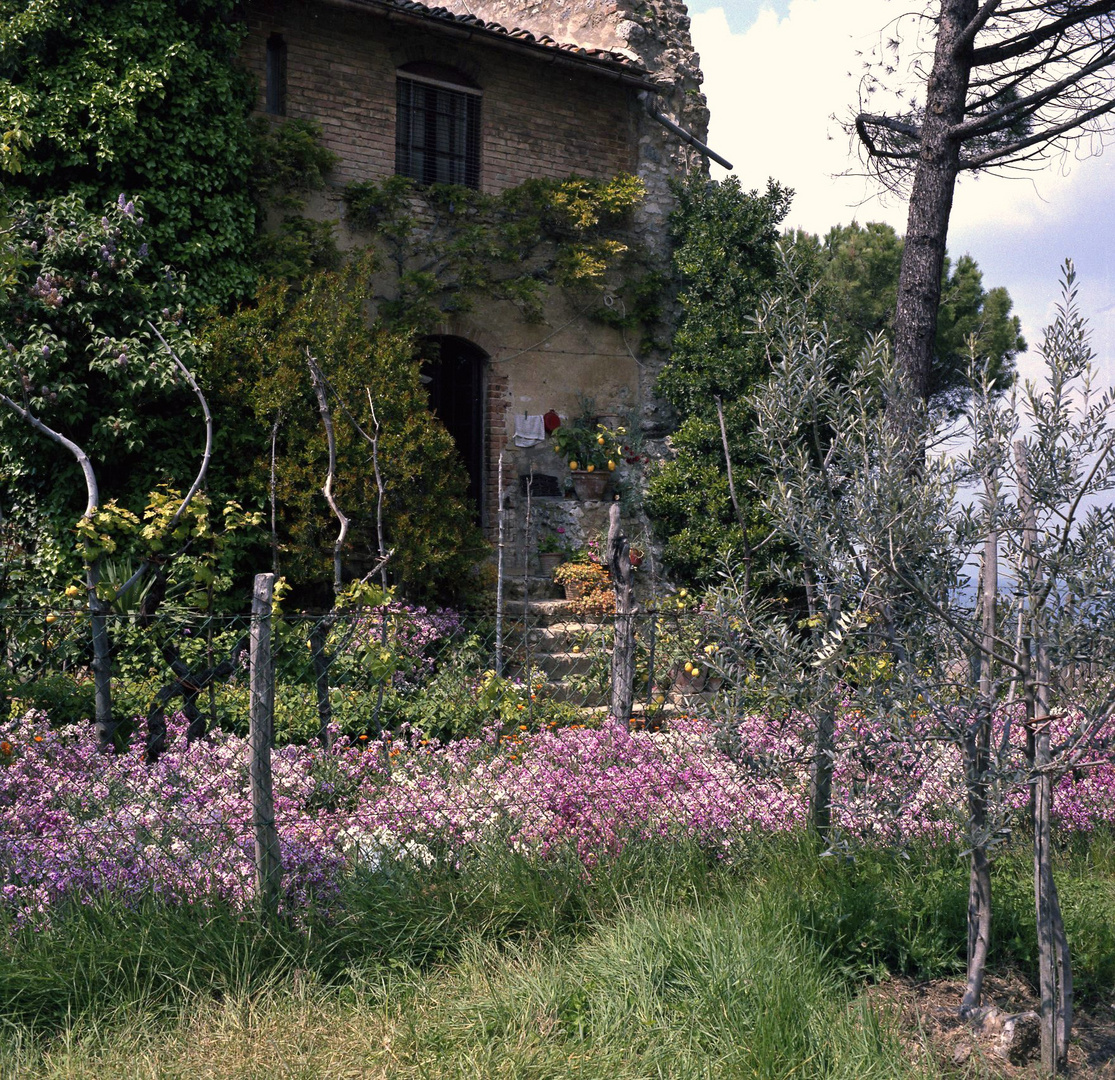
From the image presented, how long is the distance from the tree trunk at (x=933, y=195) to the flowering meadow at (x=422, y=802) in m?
3.10

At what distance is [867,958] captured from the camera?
3.33m

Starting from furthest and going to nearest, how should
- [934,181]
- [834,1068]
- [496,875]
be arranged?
[934,181] < [496,875] < [834,1068]

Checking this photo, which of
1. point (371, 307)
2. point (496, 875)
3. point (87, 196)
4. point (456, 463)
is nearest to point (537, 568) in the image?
point (456, 463)

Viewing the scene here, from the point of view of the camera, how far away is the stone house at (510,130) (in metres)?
9.75

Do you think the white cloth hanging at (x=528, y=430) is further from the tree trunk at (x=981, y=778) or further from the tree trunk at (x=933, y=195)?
the tree trunk at (x=981, y=778)

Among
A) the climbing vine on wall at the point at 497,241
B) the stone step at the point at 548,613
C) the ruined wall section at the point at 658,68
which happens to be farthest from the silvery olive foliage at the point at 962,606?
the ruined wall section at the point at 658,68

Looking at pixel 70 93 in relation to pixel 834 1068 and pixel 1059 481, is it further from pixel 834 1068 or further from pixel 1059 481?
pixel 834 1068

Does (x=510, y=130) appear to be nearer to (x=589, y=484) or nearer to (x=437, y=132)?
(x=437, y=132)

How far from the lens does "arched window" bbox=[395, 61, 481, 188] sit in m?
10.3

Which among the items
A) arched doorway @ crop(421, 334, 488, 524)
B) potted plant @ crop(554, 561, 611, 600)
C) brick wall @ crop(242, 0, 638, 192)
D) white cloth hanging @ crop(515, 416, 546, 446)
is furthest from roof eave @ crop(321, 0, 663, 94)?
potted plant @ crop(554, 561, 611, 600)

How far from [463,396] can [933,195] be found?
5.39 m

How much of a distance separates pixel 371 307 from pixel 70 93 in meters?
3.00

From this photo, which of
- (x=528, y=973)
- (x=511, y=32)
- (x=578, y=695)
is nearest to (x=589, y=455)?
(x=578, y=695)

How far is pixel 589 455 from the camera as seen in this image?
35.3ft
